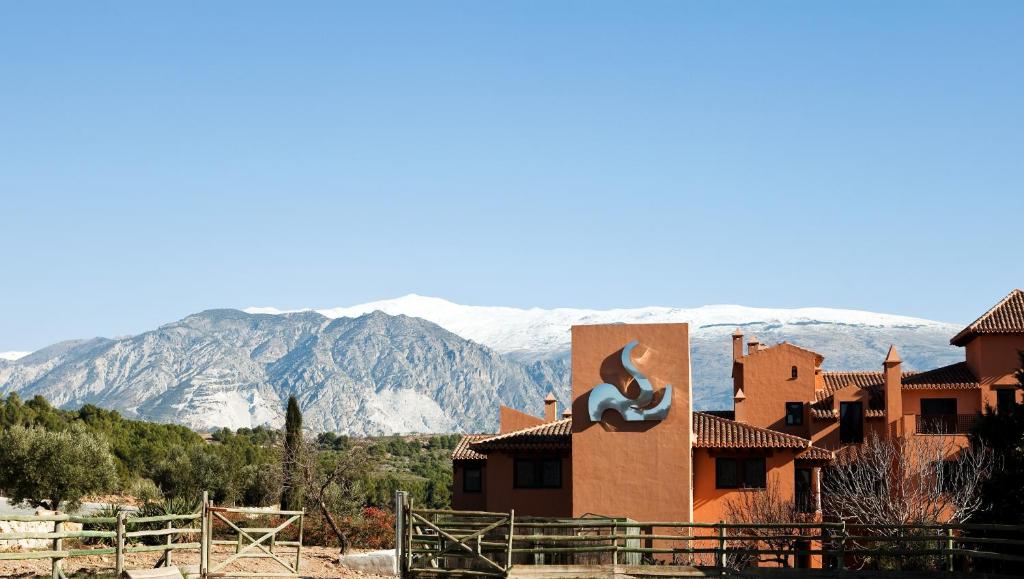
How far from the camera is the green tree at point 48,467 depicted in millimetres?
52438

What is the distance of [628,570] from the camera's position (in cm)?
3181

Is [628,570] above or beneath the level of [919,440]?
beneath

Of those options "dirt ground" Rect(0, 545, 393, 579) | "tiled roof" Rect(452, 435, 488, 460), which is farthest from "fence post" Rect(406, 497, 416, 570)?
"tiled roof" Rect(452, 435, 488, 460)

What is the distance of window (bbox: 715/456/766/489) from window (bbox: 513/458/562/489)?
239 inches

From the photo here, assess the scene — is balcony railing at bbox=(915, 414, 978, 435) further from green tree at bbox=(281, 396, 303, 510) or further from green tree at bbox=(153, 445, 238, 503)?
green tree at bbox=(153, 445, 238, 503)

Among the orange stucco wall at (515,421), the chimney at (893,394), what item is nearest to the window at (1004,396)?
the chimney at (893,394)

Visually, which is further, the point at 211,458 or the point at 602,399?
the point at 211,458

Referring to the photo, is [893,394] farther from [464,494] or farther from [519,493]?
[464,494]

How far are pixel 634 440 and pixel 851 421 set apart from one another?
61.7ft

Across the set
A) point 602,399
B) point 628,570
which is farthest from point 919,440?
point 628,570

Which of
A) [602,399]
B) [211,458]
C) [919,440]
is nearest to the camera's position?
[602,399]

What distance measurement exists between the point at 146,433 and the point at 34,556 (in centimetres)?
6185

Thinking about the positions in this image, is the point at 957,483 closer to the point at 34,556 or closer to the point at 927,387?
the point at 927,387

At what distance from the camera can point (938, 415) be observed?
56406 mm
